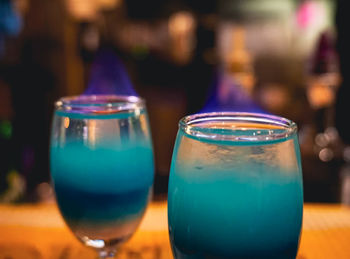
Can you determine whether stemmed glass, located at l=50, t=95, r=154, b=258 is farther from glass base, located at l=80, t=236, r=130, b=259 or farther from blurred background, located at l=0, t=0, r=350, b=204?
blurred background, located at l=0, t=0, r=350, b=204

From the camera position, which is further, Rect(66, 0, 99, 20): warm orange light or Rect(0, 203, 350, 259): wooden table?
Rect(66, 0, 99, 20): warm orange light

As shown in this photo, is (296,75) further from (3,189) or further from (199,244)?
(199,244)

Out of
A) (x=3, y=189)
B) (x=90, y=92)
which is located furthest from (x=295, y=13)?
(x=90, y=92)

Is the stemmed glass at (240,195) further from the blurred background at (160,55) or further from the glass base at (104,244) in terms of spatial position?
the blurred background at (160,55)

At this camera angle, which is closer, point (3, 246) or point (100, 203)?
point (100, 203)

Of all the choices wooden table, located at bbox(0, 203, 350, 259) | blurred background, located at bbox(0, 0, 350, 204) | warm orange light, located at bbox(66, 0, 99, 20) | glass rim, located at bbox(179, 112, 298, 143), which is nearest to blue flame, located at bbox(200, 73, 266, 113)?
wooden table, located at bbox(0, 203, 350, 259)

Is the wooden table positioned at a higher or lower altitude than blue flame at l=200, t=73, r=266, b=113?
lower

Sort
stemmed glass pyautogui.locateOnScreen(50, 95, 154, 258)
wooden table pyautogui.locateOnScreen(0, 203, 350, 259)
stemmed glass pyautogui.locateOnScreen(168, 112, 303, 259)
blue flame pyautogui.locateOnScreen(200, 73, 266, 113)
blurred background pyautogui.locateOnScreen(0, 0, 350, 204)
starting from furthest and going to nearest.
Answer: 1. blurred background pyautogui.locateOnScreen(0, 0, 350, 204)
2. blue flame pyautogui.locateOnScreen(200, 73, 266, 113)
3. wooden table pyautogui.locateOnScreen(0, 203, 350, 259)
4. stemmed glass pyautogui.locateOnScreen(50, 95, 154, 258)
5. stemmed glass pyautogui.locateOnScreen(168, 112, 303, 259)
